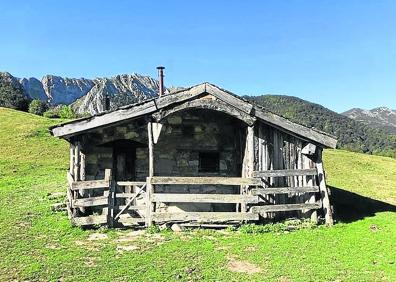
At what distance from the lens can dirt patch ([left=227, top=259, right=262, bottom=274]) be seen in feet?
35.5

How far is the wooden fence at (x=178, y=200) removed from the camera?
1412 centimetres

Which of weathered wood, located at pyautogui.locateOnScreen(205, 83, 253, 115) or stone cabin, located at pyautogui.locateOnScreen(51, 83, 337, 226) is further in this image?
weathered wood, located at pyautogui.locateOnScreen(205, 83, 253, 115)

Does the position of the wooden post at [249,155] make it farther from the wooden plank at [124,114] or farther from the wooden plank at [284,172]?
the wooden plank at [124,114]

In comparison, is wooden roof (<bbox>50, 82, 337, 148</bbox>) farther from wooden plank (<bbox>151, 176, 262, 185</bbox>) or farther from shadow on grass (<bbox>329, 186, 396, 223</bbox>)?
shadow on grass (<bbox>329, 186, 396, 223</bbox>)

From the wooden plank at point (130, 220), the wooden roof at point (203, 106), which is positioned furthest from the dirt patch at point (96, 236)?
the wooden roof at point (203, 106)

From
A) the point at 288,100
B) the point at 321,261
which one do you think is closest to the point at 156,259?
the point at 321,261

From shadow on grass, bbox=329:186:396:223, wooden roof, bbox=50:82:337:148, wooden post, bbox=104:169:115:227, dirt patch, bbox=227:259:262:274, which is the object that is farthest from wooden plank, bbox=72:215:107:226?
shadow on grass, bbox=329:186:396:223

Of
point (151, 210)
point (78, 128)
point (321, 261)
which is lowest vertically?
point (321, 261)

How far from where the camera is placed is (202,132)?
1627 centimetres

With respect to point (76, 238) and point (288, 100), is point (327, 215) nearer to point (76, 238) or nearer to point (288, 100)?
point (76, 238)

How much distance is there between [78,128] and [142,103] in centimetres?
214

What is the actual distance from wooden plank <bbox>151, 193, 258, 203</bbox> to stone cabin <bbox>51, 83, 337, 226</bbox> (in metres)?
0.03

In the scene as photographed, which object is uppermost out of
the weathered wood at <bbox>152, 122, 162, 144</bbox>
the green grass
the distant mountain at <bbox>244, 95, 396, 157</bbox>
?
the distant mountain at <bbox>244, 95, 396, 157</bbox>

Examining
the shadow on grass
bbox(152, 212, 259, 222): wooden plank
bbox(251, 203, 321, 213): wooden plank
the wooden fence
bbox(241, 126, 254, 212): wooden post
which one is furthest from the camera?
the shadow on grass
